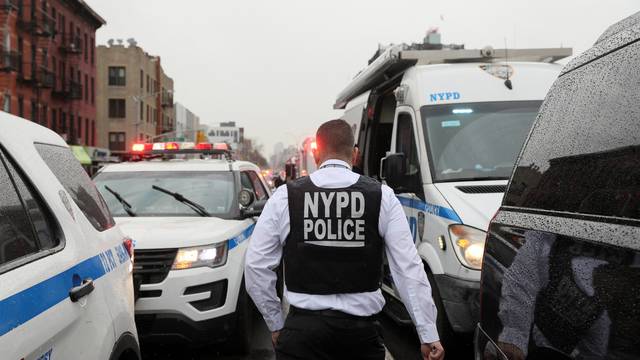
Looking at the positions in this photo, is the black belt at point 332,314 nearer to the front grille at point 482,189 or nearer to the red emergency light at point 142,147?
the front grille at point 482,189

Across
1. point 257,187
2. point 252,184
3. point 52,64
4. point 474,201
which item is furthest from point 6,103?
point 474,201

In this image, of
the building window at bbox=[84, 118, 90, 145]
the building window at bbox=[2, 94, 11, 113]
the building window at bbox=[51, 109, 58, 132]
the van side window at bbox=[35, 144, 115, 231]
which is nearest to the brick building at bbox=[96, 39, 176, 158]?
the building window at bbox=[84, 118, 90, 145]

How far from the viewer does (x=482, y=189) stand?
18.1 ft

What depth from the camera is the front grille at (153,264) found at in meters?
5.06

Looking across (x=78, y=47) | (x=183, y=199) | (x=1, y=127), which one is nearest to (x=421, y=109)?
(x=183, y=199)

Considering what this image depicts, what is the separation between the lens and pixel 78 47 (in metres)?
45.3

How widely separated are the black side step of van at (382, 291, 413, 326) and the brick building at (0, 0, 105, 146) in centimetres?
3198

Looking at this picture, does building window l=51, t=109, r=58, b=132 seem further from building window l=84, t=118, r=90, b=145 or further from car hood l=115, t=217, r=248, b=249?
car hood l=115, t=217, r=248, b=249

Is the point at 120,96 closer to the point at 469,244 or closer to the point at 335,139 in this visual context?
the point at 469,244

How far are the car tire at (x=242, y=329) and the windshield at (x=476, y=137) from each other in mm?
2124

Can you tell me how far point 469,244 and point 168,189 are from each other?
3.26 metres

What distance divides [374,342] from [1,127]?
1865 mm

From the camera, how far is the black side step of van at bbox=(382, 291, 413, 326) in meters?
5.97

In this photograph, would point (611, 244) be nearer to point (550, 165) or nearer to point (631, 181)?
point (631, 181)
